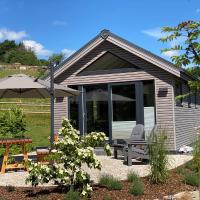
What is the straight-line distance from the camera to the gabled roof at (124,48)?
1383 cm

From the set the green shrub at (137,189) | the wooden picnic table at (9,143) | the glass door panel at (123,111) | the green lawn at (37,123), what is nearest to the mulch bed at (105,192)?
the green shrub at (137,189)

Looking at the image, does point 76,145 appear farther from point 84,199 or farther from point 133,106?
point 133,106

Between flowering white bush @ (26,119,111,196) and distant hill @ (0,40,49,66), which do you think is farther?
→ distant hill @ (0,40,49,66)

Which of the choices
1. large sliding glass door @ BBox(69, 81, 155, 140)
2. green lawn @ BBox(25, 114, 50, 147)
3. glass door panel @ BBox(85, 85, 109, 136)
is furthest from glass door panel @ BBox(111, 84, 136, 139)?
green lawn @ BBox(25, 114, 50, 147)

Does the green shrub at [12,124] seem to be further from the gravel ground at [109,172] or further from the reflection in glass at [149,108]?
the reflection in glass at [149,108]

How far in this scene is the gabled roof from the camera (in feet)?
45.4

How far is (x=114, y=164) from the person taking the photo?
11555 mm

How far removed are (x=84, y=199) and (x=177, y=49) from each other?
15.1ft

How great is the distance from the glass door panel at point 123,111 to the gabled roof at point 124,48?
124 centimetres

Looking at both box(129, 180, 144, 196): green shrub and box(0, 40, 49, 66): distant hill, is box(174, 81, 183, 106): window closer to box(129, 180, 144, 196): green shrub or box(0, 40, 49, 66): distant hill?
box(129, 180, 144, 196): green shrub

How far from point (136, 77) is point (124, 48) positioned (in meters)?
1.16

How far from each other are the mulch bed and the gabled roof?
6.09 metres

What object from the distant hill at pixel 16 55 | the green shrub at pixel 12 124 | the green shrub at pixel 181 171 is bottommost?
the green shrub at pixel 181 171

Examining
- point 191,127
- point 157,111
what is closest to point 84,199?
point 157,111
